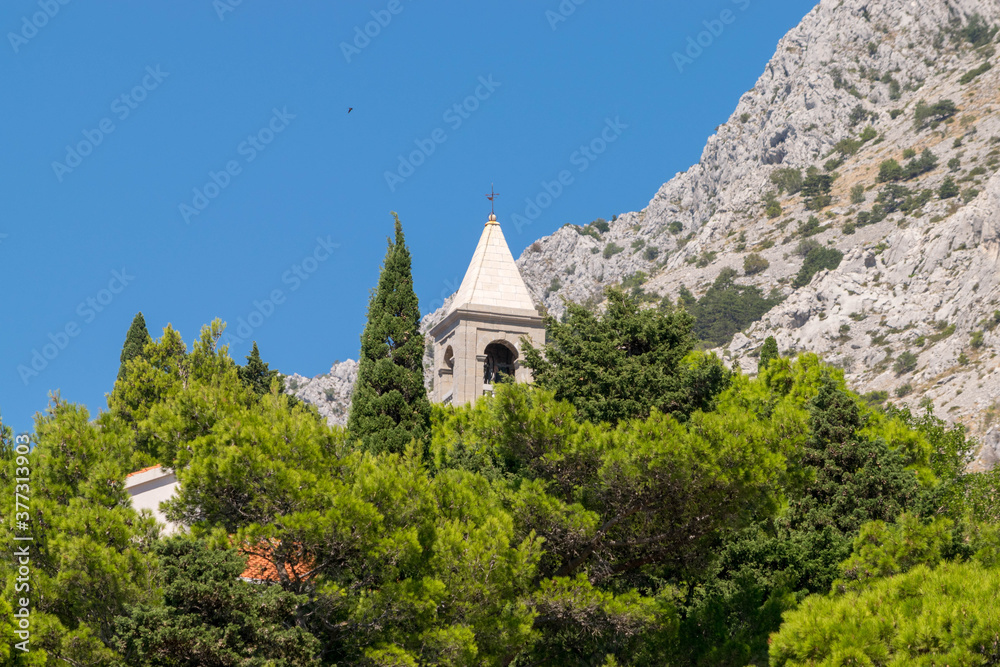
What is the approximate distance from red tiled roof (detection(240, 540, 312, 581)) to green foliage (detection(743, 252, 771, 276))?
400ft

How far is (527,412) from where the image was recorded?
19078 millimetres

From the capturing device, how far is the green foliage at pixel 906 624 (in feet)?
41.1

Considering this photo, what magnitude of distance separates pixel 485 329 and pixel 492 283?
1.68 meters

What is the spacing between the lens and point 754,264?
134625mm

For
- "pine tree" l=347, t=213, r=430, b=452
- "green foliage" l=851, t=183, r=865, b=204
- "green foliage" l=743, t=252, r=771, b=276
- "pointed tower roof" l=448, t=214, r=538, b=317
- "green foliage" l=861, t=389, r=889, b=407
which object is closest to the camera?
"pine tree" l=347, t=213, r=430, b=452

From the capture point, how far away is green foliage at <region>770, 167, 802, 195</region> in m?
142

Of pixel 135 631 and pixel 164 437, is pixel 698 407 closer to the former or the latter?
pixel 164 437

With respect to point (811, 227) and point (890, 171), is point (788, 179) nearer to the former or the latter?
point (811, 227)

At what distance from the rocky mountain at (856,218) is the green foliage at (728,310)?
9.46 feet

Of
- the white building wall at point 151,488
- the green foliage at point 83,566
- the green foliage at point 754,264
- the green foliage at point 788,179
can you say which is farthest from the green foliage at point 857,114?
the green foliage at point 83,566

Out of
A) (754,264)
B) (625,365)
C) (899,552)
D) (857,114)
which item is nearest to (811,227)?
(754,264)

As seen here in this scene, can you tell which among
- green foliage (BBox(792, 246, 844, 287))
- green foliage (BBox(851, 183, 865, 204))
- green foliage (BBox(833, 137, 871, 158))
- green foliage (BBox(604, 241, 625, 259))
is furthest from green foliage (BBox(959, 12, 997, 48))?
green foliage (BBox(604, 241, 625, 259))

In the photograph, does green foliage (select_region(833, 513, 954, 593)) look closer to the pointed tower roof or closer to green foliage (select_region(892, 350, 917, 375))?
the pointed tower roof

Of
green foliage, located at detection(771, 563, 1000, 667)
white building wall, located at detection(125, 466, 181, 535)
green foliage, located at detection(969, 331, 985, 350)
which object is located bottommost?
green foliage, located at detection(771, 563, 1000, 667)
